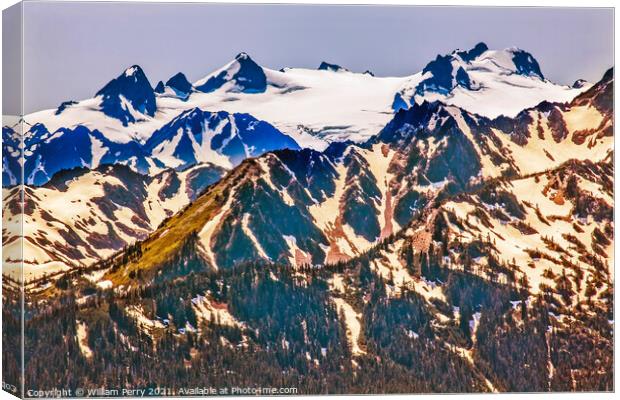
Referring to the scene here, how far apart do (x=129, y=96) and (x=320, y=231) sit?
275 inches

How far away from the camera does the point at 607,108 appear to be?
61844 millimetres

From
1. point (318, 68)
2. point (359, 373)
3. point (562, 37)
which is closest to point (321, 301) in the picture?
point (359, 373)

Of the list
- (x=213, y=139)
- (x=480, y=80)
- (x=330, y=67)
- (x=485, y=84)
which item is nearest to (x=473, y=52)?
(x=480, y=80)

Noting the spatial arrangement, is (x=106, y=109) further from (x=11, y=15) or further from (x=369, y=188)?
(x=369, y=188)

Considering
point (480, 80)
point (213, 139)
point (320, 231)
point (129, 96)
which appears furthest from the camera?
point (480, 80)

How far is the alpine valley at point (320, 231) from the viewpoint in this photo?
59156 millimetres

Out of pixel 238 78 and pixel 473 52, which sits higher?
pixel 473 52

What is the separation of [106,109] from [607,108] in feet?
49.3

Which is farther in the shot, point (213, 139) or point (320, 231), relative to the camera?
point (320, 231)

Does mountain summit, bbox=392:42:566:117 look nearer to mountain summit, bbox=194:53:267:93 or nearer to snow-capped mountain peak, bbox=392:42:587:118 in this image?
snow-capped mountain peak, bbox=392:42:587:118

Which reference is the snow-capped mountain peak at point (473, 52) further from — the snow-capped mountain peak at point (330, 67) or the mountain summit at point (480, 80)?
the snow-capped mountain peak at point (330, 67)

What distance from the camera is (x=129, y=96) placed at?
60.0 metres

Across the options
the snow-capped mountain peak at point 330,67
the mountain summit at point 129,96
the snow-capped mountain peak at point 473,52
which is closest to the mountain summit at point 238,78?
the mountain summit at point 129,96

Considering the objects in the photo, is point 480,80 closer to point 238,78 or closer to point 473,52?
point 473,52
